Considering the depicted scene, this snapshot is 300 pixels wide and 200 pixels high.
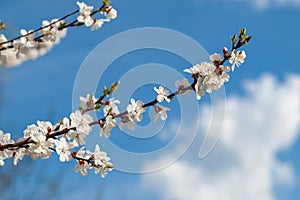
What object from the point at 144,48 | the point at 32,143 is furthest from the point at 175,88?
the point at 144,48

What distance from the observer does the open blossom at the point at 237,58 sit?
176cm

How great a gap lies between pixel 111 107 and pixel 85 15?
1.32 feet

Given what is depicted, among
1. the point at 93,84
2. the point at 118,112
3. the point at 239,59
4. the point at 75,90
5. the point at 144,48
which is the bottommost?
the point at 118,112

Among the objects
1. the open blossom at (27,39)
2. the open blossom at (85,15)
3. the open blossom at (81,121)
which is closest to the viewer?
the open blossom at (81,121)

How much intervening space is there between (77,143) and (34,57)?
2.44 metres

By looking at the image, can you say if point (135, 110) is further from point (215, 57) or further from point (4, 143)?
point (4, 143)

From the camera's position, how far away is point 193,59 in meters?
3.32

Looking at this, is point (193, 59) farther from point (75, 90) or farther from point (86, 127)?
point (86, 127)

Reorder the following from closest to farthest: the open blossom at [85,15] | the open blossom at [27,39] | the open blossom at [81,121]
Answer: the open blossom at [81,121], the open blossom at [85,15], the open blossom at [27,39]

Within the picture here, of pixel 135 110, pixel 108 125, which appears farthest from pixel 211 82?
pixel 108 125

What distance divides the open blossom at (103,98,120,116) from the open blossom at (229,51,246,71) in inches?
17.6

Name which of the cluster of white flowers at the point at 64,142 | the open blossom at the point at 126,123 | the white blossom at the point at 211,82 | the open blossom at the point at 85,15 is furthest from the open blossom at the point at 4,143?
the white blossom at the point at 211,82

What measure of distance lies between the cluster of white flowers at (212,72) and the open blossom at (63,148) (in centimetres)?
52

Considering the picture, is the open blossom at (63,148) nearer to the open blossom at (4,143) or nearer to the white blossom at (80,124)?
the white blossom at (80,124)
